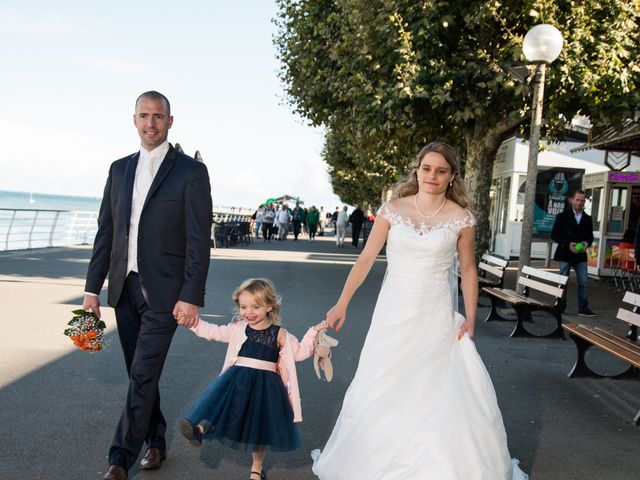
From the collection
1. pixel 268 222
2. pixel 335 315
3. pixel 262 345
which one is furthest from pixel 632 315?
pixel 268 222

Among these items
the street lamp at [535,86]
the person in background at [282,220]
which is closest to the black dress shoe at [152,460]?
the street lamp at [535,86]

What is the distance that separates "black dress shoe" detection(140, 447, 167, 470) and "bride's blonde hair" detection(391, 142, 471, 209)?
2.11 meters

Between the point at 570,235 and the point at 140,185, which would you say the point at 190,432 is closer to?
the point at 140,185

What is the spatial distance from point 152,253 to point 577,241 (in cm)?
921

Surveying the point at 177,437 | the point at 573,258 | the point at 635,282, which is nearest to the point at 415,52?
the point at 573,258

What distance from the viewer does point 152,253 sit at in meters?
4.12

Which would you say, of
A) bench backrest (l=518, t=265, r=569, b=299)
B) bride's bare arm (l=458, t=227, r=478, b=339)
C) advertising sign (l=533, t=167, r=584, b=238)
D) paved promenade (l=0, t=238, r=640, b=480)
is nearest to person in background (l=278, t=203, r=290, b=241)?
advertising sign (l=533, t=167, r=584, b=238)

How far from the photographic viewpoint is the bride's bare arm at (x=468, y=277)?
4160mm

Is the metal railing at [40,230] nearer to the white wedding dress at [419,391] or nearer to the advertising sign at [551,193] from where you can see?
the advertising sign at [551,193]

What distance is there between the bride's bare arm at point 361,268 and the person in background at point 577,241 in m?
8.10

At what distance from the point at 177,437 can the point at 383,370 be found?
1.75 meters

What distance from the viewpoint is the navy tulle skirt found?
4031 millimetres

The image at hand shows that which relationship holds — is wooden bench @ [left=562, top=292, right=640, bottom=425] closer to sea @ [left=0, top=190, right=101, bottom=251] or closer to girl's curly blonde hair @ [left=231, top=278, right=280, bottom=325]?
girl's curly blonde hair @ [left=231, top=278, right=280, bottom=325]

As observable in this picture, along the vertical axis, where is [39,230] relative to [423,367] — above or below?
below
